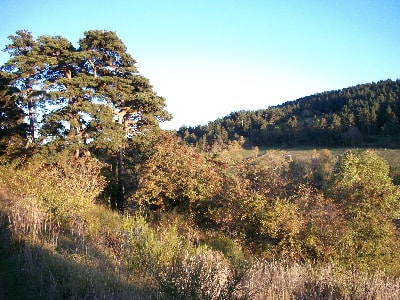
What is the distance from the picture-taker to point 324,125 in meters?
87.0

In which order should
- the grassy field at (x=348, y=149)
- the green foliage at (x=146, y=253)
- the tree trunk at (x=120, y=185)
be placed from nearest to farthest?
the green foliage at (x=146, y=253) → the tree trunk at (x=120, y=185) → the grassy field at (x=348, y=149)

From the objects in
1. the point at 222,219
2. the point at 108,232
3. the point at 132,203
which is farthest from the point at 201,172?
the point at 108,232

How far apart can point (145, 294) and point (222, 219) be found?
955cm

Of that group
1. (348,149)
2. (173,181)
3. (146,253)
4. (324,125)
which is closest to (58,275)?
(146,253)

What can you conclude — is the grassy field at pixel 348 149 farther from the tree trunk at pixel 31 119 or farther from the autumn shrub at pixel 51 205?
the autumn shrub at pixel 51 205

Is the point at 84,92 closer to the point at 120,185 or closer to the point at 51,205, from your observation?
the point at 120,185

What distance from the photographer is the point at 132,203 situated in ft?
56.9

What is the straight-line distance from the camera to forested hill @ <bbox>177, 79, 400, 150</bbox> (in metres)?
80.1

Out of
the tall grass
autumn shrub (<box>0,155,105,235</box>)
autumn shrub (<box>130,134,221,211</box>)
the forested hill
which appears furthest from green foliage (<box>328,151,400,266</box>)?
the forested hill

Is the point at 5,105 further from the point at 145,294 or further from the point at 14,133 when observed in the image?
the point at 145,294

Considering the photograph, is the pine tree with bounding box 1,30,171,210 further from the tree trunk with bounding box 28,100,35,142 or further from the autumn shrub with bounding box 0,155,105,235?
the autumn shrub with bounding box 0,155,105,235

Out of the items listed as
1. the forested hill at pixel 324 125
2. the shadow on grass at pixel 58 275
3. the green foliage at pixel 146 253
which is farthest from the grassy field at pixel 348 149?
the shadow on grass at pixel 58 275

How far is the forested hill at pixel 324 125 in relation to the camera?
8012cm

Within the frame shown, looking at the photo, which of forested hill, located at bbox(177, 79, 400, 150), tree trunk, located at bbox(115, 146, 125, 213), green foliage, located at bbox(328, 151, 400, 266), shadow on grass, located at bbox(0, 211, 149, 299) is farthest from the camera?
forested hill, located at bbox(177, 79, 400, 150)
